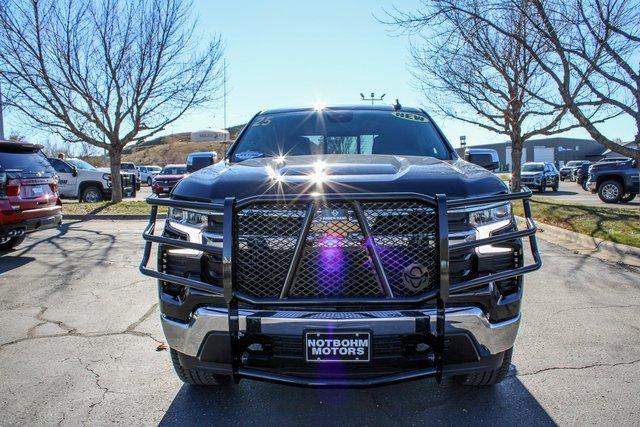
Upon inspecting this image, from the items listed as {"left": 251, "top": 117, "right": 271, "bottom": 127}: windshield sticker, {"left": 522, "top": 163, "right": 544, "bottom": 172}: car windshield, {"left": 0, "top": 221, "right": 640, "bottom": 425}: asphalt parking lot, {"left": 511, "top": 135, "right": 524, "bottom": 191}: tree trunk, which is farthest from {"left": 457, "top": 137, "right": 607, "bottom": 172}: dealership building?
{"left": 251, "top": 117, "right": 271, "bottom": 127}: windshield sticker

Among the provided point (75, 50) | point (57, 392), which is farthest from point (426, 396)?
point (75, 50)

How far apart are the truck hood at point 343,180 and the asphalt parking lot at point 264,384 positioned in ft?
4.10

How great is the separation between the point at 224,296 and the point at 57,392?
5.10 feet

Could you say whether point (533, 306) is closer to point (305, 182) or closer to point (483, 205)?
point (483, 205)

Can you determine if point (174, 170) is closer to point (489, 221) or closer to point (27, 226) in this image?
point (27, 226)

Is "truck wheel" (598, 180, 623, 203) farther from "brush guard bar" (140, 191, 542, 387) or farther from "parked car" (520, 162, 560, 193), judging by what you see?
"brush guard bar" (140, 191, 542, 387)

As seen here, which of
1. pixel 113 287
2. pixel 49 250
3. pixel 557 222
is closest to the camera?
pixel 113 287

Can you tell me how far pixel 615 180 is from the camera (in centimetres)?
1677

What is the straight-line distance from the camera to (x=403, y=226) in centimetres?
231

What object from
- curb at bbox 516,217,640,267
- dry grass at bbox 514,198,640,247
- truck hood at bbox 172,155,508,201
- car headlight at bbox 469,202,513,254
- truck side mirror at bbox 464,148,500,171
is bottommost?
curb at bbox 516,217,640,267

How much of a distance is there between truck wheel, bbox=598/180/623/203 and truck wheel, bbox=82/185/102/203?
17.8m

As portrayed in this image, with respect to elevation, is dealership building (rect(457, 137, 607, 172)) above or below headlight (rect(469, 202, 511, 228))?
above

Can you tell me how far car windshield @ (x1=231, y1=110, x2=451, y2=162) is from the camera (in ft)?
12.5

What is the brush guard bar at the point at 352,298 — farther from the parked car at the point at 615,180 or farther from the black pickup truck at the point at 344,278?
the parked car at the point at 615,180
